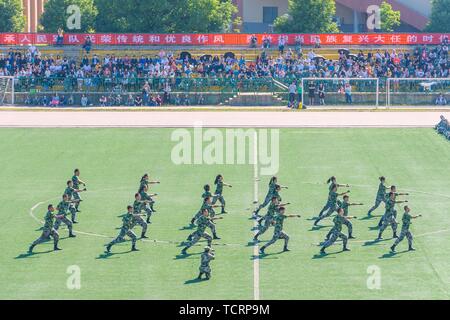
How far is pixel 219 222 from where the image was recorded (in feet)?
146

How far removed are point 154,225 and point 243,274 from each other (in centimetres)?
827

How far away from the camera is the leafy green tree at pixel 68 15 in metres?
102

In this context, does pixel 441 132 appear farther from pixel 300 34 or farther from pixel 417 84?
pixel 300 34

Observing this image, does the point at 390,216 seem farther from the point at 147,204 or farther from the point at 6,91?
the point at 6,91

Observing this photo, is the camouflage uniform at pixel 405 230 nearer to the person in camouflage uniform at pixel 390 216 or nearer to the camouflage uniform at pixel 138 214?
the person in camouflage uniform at pixel 390 216

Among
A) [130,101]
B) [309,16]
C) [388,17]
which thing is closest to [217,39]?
[130,101]

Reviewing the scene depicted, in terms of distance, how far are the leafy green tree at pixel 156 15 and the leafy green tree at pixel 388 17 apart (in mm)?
20190

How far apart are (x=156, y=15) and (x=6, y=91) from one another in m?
18.2

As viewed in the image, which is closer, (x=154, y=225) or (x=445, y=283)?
(x=445, y=283)

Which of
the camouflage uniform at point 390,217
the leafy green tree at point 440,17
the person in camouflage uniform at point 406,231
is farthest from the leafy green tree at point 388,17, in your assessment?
the person in camouflage uniform at point 406,231

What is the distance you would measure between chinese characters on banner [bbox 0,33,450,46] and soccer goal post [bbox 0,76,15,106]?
7.75m
